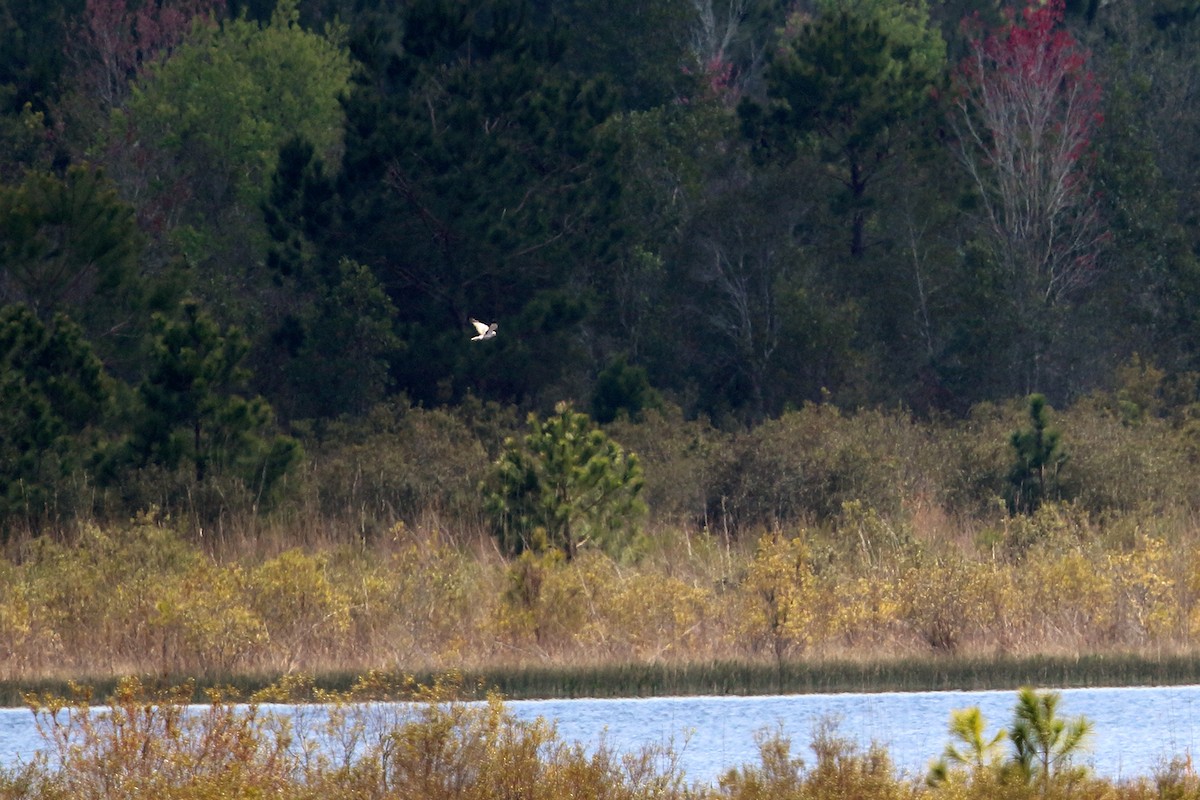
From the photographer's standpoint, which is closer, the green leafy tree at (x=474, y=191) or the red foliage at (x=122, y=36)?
the green leafy tree at (x=474, y=191)

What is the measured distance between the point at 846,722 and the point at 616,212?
18119 mm

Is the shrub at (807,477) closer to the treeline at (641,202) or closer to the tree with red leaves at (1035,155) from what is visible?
the treeline at (641,202)

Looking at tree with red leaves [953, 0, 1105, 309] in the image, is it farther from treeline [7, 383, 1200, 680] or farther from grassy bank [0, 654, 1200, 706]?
grassy bank [0, 654, 1200, 706]

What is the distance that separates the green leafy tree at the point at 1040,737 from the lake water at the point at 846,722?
Result: 99 cm

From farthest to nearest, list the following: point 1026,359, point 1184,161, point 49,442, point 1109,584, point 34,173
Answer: point 1184,161 → point 1026,359 → point 34,173 → point 49,442 → point 1109,584

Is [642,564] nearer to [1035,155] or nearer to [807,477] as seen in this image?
[807,477]

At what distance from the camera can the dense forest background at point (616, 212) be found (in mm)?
Answer: 23781

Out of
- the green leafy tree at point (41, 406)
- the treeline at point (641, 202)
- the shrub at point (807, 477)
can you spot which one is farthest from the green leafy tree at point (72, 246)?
the shrub at point (807, 477)

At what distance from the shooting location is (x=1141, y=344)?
93.5 feet

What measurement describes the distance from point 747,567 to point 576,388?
1436 cm

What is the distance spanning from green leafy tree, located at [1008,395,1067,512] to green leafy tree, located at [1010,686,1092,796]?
10.1m

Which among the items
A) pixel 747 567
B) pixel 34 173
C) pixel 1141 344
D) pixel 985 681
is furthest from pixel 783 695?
pixel 1141 344

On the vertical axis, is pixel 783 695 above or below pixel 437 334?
below

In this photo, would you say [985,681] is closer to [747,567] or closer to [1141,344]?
[747,567]
